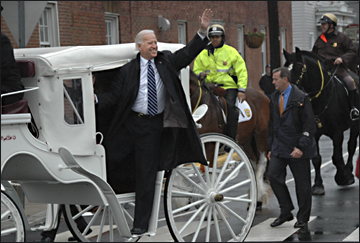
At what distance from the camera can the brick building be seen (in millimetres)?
16484

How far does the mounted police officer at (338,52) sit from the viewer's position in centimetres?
1106

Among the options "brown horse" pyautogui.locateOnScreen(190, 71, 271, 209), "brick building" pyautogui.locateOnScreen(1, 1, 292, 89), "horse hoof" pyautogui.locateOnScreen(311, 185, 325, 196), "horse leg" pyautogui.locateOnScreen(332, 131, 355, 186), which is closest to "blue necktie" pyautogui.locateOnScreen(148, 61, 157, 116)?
"brown horse" pyautogui.locateOnScreen(190, 71, 271, 209)

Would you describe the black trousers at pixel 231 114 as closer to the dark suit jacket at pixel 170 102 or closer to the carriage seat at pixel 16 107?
the dark suit jacket at pixel 170 102

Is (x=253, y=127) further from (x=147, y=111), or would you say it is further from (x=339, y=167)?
(x=147, y=111)

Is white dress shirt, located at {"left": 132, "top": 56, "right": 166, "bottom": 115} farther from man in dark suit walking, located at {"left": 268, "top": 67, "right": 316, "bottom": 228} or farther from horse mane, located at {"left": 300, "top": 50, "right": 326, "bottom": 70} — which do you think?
horse mane, located at {"left": 300, "top": 50, "right": 326, "bottom": 70}

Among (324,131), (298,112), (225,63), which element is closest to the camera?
(298,112)

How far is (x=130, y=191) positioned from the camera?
22.1 ft

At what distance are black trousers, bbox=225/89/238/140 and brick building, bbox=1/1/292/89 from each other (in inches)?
293

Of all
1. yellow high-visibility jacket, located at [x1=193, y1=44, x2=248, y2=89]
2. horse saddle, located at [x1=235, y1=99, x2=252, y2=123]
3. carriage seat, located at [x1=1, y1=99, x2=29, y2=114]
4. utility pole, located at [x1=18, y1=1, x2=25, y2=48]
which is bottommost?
horse saddle, located at [x1=235, y1=99, x2=252, y2=123]

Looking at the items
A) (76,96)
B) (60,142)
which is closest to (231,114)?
(76,96)

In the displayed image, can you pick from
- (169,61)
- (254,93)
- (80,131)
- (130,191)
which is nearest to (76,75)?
(80,131)

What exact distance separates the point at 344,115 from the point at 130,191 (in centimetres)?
541

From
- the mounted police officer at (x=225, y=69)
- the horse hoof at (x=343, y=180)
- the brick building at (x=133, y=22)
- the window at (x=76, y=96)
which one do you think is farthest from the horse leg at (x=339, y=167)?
the brick building at (x=133, y=22)

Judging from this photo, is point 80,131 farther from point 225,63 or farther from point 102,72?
point 225,63
